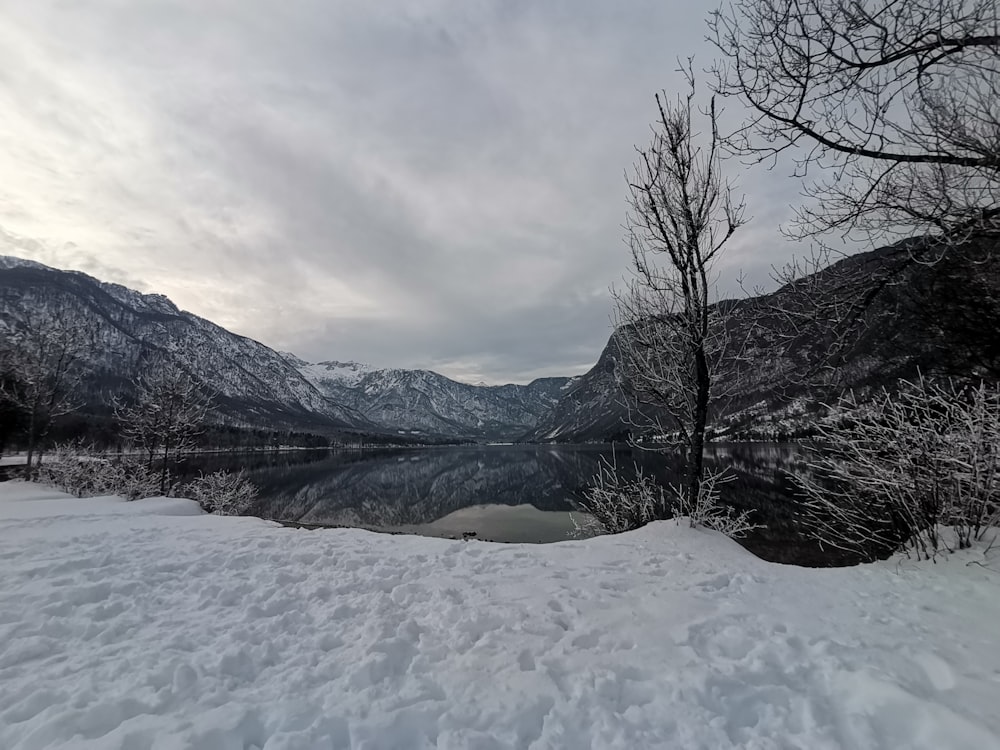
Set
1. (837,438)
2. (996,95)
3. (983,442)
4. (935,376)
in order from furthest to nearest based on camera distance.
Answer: (935,376)
(837,438)
(983,442)
(996,95)

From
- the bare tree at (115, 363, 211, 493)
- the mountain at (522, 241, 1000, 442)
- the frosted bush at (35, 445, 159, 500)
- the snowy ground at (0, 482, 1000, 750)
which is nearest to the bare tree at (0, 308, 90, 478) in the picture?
the frosted bush at (35, 445, 159, 500)

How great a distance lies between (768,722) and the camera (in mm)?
2953

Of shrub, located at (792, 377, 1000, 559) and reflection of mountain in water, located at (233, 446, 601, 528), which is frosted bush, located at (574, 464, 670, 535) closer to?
shrub, located at (792, 377, 1000, 559)

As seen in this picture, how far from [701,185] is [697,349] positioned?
135 inches

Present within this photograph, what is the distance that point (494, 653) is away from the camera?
396 centimetres

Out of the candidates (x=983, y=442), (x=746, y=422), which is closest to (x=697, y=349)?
(x=983, y=442)

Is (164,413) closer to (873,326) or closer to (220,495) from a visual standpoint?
(220,495)

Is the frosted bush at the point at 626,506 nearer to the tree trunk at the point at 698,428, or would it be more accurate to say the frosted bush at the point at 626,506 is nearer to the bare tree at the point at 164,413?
the tree trunk at the point at 698,428

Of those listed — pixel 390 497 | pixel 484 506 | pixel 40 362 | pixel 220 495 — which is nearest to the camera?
pixel 40 362

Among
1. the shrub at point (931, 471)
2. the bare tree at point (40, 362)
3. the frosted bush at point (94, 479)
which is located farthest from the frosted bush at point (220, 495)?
the shrub at point (931, 471)

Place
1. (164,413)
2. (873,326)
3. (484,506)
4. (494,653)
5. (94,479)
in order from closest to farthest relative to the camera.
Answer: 1. (494,653)
2. (873,326)
3. (94,479)
4. (164,413)
5. (484,506)

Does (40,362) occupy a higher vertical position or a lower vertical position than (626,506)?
higher

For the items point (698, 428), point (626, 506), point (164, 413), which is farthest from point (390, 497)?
point (698, 428)

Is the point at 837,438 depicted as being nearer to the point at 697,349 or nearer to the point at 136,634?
the point at 697,349
